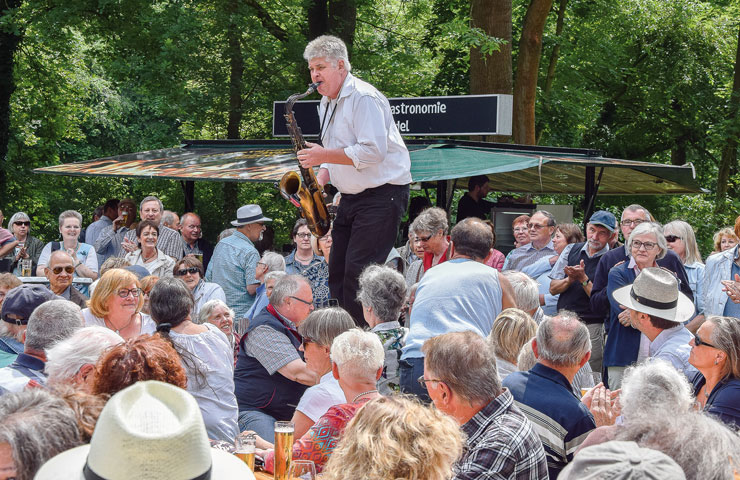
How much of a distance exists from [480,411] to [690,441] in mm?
1265

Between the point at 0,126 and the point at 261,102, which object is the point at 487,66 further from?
the point at 0,126

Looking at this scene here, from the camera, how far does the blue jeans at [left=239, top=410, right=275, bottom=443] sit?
548 cm

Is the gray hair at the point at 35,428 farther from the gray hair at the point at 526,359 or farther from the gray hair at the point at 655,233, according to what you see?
the gray hair at the point at 655,233

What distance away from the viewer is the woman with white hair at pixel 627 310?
6547 millimetres

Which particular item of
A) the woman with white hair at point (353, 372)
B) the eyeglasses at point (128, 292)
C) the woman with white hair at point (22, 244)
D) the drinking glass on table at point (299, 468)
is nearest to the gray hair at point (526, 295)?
the woman with white hair at point (353, 372)

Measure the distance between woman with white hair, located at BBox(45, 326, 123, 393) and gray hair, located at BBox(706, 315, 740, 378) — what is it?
3.05 meters

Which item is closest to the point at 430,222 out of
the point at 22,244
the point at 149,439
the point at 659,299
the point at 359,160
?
the point at 359,160

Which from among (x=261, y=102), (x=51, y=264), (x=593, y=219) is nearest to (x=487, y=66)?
(x=261, y=102)

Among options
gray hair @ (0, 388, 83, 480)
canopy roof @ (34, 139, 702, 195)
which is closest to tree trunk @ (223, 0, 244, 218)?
canopy roof @ (34, 139, 702, 195)

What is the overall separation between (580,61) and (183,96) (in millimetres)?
10999

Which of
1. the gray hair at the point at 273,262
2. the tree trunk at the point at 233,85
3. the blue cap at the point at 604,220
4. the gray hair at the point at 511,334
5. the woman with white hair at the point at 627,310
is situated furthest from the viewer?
the tree trunk at the point at 233,85

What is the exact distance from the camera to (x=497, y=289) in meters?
5.58

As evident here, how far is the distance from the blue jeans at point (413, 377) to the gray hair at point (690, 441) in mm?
2637

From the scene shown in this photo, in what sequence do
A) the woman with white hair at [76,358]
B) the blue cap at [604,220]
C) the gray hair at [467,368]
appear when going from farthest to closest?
the blue cap at [604,220], the woman with white hair at [76,358], the gray hair at [467,368]
